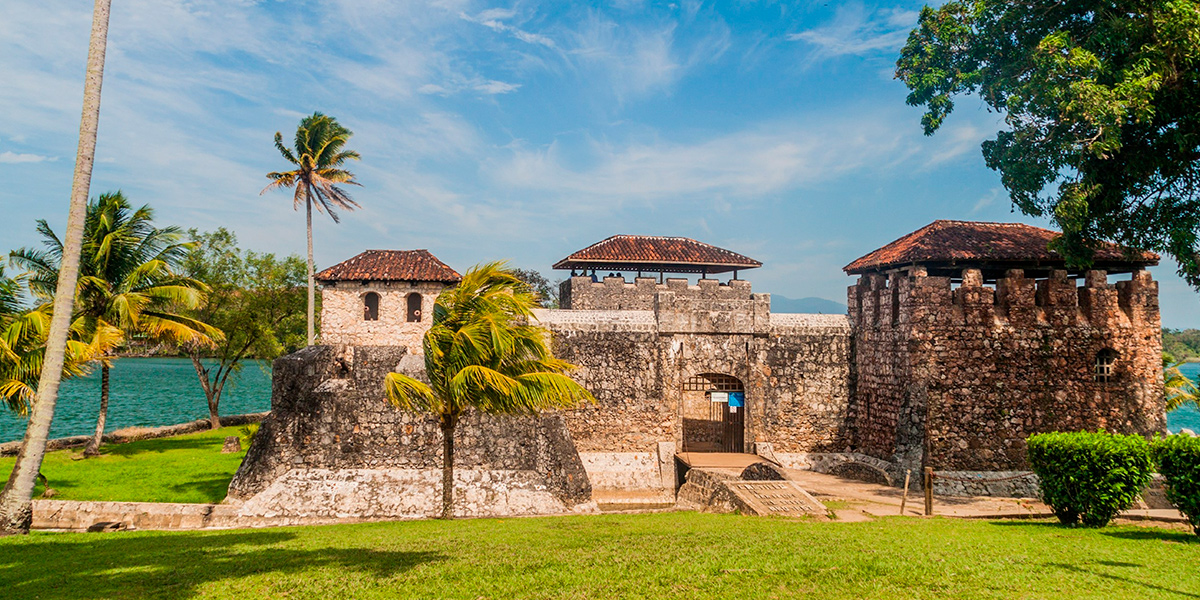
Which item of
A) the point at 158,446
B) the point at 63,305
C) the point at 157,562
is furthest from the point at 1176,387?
the point at 158,446

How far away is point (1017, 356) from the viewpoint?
15.3 meters

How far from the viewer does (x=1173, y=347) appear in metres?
72.6

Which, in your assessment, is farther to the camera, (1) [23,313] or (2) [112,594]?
(1) [23,313]

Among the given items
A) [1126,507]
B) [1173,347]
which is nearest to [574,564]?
[1126,507]

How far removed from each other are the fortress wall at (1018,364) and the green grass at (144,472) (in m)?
16.5

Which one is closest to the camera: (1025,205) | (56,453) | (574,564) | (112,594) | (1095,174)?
(112,594)

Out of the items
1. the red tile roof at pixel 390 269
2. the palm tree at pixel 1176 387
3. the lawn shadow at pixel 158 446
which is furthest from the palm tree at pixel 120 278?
the palm tree at pixel 1176 387

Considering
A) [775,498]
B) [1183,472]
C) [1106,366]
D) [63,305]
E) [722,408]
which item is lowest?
[775,498]

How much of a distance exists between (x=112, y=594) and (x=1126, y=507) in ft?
45.8

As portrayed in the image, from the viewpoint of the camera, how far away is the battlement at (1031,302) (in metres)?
15.3

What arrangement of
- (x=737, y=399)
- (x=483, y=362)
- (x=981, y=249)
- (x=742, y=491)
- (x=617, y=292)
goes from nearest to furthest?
(x=483, y=362) < (x=742, y=491) < (x=981, y=249) < (x=737, y=399) < (x=617, y=292)

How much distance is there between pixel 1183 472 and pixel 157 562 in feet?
46.8

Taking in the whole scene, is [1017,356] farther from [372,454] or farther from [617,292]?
[372,454]

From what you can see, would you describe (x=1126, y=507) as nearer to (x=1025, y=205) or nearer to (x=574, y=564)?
(x=1025, y=205)
